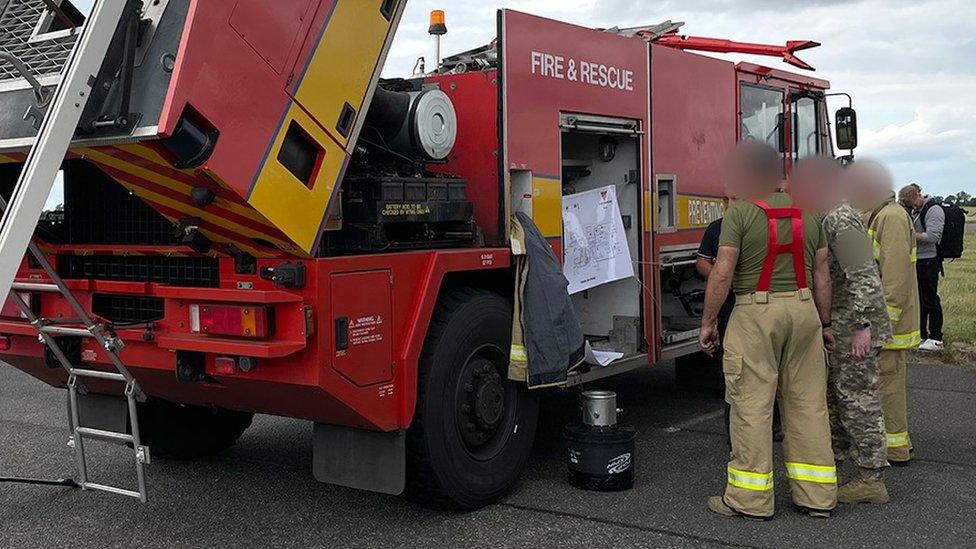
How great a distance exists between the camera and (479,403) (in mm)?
4973

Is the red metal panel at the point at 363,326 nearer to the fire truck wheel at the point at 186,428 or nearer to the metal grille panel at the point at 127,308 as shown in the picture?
the metal grille panel at the point at 127,308

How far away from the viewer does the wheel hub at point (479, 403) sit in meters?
4.96

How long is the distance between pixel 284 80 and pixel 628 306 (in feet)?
10.6

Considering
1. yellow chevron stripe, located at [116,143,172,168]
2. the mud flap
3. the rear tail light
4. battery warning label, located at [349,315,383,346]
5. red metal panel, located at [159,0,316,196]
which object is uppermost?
red metal panel, located at [159,0,316,196]

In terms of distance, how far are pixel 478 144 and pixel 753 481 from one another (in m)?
2.32

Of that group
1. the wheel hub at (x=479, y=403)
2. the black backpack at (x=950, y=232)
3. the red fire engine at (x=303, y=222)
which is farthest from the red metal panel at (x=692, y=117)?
the black backpack at (x=950, y=232)

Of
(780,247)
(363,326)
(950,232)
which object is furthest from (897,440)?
(950,232)

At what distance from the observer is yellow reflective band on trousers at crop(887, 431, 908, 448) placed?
5.84m

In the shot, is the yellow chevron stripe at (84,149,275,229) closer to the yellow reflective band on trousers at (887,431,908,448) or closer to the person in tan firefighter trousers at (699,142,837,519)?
the person in tan firefighter trousers at (699,142,837,519)

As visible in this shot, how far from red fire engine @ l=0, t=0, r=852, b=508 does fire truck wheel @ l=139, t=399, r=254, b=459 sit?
1cm

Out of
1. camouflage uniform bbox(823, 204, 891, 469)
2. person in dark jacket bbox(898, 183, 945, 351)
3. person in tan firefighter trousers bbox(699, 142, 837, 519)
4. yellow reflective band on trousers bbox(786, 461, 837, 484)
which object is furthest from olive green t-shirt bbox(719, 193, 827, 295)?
person in dark jacket bbox(898, 183, 945, 351)

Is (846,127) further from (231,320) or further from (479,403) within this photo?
(231,320)

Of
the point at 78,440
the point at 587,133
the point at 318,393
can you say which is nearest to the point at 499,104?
the point at 587,133

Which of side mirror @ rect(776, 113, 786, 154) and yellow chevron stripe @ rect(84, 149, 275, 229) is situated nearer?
yellow chevron stripe @ rect(84, 149, 275, 229)
